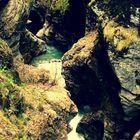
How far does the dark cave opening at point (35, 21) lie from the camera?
4434cm

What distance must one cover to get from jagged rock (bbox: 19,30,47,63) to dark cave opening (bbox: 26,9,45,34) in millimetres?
7554

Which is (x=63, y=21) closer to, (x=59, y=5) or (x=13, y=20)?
(x=59, y=5)

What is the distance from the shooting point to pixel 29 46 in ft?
115

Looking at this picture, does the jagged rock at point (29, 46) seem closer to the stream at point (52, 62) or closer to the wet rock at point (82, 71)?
the stream at point (52, 62)

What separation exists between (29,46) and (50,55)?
339 cm

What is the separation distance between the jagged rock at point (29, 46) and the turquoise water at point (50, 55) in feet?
1.43

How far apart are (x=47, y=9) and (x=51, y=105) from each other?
74.7ft

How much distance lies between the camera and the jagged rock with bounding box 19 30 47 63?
111 feet

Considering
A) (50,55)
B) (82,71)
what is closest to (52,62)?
(50,55)

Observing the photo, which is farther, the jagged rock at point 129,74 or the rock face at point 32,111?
the jagged rock at point 129,74

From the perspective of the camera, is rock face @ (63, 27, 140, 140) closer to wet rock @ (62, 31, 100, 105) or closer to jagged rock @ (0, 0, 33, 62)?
wet rock @ (62, 31, 100, 105)

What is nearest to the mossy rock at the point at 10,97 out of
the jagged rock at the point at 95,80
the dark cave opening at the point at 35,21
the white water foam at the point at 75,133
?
the jagged rock at the point at 95,80

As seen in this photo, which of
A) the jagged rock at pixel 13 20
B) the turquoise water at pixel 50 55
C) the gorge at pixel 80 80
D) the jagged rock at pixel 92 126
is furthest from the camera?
the turquoise water at pixel 50 55

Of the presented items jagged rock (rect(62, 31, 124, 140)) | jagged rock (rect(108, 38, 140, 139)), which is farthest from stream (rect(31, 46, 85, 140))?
jagged rock (rect(108, 38, 140, 139))
